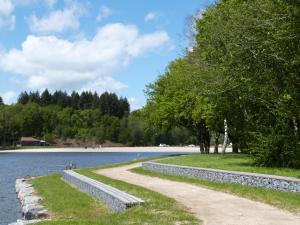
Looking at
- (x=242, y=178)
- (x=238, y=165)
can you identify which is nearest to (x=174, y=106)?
(x=238, y=165)

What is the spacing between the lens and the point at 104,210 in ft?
62.0

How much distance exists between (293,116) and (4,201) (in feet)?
53.1

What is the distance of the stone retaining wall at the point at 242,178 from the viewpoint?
1850 cm

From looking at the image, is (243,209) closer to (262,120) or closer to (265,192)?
(265,192)

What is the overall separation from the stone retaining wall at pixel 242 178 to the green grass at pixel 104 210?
12.7ft

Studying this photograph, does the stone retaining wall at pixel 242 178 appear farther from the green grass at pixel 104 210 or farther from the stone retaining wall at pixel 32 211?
the stone retaining wall at pixel 32 211

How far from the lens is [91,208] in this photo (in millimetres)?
19609

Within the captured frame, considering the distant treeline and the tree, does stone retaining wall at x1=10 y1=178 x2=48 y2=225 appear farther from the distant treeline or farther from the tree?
the distant treeline

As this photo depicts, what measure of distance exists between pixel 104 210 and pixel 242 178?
6086 mm

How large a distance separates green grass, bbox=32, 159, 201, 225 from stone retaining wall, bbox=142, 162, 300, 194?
12.7ft

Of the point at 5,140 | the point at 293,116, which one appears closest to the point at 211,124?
the point at 293,116

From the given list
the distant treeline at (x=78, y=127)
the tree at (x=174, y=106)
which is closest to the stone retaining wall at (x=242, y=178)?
the tree at (x=174, y=106)

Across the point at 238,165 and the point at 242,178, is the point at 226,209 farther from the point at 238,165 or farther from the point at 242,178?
the point at 238,165

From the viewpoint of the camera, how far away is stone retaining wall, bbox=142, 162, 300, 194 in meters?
18.5
